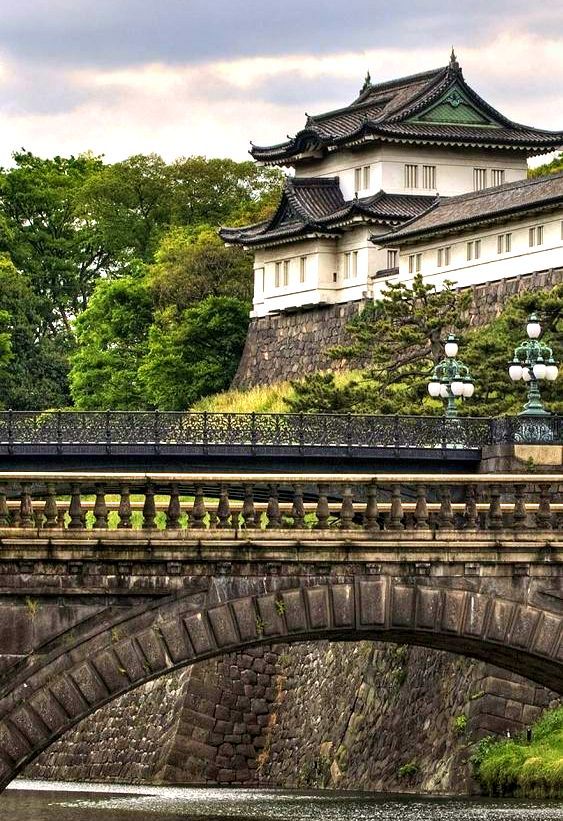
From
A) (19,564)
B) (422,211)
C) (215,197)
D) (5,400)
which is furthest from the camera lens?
(215,197)

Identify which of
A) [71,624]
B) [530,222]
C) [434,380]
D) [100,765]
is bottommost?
[100,765]

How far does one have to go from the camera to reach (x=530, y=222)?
308ft

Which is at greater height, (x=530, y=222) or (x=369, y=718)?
(x=530, y=222)

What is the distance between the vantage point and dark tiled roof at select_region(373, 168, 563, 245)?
303 ft

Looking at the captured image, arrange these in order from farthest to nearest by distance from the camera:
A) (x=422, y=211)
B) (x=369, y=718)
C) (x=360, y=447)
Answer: (x=422, y=211) → (x=360, y=447) → (x=369, y=718)

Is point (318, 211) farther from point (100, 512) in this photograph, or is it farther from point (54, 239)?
point (100, 512)

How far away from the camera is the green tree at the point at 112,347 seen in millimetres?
116875

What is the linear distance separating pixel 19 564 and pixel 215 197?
337 feet

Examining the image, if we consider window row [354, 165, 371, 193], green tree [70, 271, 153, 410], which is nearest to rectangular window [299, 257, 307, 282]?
window row [354, 165, 371, 193]

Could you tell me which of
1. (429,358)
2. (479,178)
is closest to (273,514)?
(429,358)

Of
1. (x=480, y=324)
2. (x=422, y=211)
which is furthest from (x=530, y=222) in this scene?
(x=422, y=211)

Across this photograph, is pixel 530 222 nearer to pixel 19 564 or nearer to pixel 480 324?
pixel 480 324

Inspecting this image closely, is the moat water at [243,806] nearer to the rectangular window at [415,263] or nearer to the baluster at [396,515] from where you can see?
the baluster at [396,515]

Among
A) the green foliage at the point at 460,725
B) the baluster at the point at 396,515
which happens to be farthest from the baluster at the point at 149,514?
the green foliage at the point at 460,725
